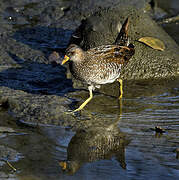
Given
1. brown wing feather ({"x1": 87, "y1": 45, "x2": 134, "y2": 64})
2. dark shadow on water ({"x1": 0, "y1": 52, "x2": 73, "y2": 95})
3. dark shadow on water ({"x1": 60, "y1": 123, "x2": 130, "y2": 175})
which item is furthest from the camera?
dark shadow on water ({"x1": 0, "y1": 52, "x2": 73, "y2": 95})

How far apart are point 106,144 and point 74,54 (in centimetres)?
153

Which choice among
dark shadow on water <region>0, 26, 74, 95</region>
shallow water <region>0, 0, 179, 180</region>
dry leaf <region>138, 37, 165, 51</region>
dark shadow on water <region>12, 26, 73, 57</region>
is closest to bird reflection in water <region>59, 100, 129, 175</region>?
shallow water <region>0, 0, 179, 180</region>

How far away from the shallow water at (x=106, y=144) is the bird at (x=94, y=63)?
42cm

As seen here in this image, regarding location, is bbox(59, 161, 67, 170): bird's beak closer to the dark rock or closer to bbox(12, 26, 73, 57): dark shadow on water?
the dark rock

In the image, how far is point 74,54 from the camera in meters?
5.42

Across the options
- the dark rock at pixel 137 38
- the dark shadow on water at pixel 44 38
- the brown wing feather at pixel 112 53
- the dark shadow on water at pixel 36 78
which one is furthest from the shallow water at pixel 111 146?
the dark shadow on water at pixel 44 38

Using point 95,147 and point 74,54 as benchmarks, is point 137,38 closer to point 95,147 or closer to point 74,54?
point 74,54

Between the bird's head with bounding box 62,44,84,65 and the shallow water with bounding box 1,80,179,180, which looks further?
the bird's head with bounding box 62,44,84,65

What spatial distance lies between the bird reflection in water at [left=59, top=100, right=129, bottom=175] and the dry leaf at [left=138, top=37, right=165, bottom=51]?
7.94 feet

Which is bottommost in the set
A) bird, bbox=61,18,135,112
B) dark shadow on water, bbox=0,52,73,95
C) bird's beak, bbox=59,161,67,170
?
bird's beak, bbox=59,161,67,170

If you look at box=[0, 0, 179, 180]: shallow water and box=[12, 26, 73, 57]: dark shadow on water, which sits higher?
box=[12, 26, 73, 57]: dark shadow on water

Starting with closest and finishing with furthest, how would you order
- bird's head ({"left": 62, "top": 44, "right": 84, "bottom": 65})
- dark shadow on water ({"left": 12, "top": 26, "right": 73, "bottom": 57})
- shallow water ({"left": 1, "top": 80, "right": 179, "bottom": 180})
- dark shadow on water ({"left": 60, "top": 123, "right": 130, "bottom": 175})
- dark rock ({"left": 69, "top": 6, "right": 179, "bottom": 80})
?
shallow water ({"left": 1, "top": 80, "right": 179, "bottom": 180}) < dark shadow on water ({"left": 60, "top": 123, "right": 130, "bottom": 175}) < bird's head ({"left": 62, "top": 44, "right": 84, "bottom": 65}) < dark rock ({"left": 69, "top": 6, "right": 179, "bottom": 80}) < dark shadow on water ({"left": 12, "top": 26, "right": 73, "bottom": 57})

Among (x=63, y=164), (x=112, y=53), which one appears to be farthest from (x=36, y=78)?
(x=63, y=164)

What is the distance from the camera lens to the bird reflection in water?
13.5 feet
